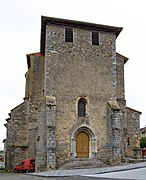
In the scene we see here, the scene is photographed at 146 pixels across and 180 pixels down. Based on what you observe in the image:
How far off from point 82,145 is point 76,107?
2983mm

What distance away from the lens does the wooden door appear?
936 inches

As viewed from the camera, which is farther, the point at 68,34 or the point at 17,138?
the point at 17,138

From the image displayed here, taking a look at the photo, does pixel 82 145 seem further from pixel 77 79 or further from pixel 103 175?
pixel 103 175

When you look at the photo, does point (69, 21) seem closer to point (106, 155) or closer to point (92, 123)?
point (92, 123)

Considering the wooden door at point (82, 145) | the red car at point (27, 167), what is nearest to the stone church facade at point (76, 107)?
the wooden door at point (82, 145)

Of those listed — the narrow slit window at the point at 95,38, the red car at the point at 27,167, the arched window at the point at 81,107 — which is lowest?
the red car at the point at 27,167

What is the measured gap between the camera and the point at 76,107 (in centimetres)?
2416

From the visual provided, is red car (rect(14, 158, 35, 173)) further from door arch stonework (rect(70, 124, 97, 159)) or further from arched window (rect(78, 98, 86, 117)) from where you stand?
arched window (rect(78, 98, 86, 117))

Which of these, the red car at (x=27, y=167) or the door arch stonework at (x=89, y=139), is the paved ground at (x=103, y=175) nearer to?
the door arch stonework at (x=89, y=139)

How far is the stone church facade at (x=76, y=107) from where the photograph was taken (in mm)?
22984

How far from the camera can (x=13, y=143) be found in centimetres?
2694

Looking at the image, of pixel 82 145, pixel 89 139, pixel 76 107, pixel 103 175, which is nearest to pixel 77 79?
pixel 76 107

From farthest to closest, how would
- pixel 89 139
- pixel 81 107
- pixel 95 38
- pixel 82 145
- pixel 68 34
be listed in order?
pixel 95 38 < pixel 68 34 < pixel 81 107 < pixel 89 139 < pixel 82 145

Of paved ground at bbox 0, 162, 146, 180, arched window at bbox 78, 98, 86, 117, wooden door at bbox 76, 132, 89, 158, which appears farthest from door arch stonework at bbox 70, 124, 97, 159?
paved ground at bbox 0, 162, 146, 180
